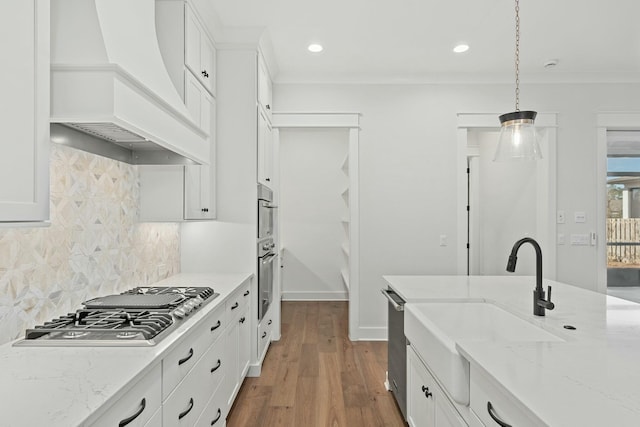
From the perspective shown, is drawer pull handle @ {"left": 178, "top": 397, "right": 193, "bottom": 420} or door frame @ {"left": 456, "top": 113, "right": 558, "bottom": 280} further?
door frame @ {"left": 456, "top": 113, "right": 558, "bottom": 280}

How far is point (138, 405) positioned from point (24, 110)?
942 millimetres

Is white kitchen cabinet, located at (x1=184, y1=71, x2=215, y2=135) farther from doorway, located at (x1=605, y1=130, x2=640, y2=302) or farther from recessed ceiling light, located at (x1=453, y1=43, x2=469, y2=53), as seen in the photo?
doorway, located at (x1=605, y1=130, x2=640, y2=302)

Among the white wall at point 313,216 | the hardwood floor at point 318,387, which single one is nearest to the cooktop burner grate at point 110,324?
the hardwood floor at point 318,387

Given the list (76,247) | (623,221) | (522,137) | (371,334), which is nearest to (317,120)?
(522,137)

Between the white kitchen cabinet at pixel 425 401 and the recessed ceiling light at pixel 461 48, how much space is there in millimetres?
2748

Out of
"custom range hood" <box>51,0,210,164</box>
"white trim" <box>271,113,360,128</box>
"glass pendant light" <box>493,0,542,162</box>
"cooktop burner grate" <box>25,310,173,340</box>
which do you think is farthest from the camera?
"white trim" <box>271,113,360,128</box>

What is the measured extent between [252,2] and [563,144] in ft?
11.6

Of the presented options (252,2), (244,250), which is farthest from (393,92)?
(244,250)

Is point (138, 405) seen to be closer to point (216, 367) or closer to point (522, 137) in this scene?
point (216, 367)

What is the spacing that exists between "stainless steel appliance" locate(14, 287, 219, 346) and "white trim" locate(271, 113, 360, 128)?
2.40 metres

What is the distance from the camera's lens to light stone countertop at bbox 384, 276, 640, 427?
0.82 m

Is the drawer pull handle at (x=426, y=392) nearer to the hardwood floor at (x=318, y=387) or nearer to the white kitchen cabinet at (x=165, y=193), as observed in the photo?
the hardwood floor at (x=318, y=387)

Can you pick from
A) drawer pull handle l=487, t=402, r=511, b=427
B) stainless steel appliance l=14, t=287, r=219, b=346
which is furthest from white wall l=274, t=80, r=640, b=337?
drawer pull handle l=487, t=402, r=511, b=427

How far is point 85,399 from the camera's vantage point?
945 millimetres
